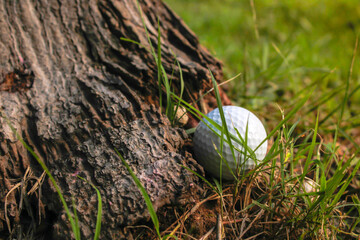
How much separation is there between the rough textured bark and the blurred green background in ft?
2.31

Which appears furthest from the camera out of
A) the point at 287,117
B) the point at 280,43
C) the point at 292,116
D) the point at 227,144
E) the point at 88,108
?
the point at 280,43

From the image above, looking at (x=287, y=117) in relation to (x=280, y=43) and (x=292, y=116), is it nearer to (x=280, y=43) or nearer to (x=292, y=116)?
(x=292, y=116)

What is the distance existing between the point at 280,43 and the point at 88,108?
9.57 ft

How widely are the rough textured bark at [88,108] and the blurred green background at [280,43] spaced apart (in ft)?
2.31

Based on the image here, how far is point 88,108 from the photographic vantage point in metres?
1.54

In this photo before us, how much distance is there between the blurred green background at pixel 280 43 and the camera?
8.42 feet

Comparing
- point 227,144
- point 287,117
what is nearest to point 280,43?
point 227,144

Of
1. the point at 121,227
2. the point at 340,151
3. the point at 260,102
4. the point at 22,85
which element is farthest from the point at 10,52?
the point at 340,151

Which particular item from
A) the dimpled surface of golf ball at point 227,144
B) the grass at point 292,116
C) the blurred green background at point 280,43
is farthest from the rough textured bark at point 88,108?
the blurred green background at point 280,43

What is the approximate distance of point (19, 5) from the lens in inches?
75.0

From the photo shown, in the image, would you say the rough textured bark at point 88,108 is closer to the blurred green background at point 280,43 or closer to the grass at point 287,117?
the grass at point 287,117

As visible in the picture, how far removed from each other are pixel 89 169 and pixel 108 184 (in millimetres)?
134

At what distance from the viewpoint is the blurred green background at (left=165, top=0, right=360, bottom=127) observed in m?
2.57

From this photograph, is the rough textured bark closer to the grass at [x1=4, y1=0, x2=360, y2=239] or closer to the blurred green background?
the grass at [x1=4, y1=0, x2=360, y2=239]
